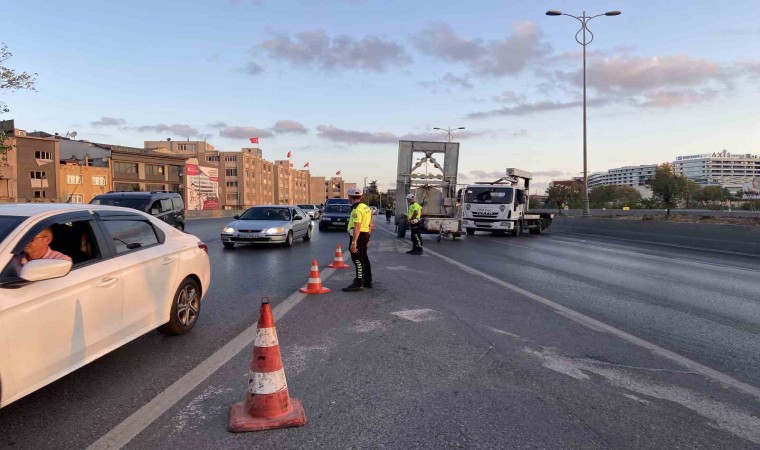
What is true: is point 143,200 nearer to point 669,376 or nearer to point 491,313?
point 491,313

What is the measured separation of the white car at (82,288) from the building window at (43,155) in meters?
68.8

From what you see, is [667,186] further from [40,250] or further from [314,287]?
[40,250]

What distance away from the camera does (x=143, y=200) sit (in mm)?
17234

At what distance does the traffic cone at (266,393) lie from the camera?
11.5ft

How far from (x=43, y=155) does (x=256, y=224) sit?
197 ft

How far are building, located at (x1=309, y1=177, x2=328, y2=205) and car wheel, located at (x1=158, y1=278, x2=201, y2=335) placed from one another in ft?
591

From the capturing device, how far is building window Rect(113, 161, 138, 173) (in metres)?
75.4

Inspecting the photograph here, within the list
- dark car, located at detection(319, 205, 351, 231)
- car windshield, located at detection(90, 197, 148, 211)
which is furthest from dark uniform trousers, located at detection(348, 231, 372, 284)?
dark car, located at detection(319, 205, 351, 231)

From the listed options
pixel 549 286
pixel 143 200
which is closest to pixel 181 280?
pixel 549 286

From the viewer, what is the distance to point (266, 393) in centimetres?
355

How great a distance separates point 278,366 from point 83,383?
1.88 meters

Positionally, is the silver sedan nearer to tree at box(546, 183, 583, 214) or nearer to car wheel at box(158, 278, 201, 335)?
car wheel at box(158, 278, 201, 335)

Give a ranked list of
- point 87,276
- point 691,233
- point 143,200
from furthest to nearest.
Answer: point 691,233
point 143,200
point 87,276

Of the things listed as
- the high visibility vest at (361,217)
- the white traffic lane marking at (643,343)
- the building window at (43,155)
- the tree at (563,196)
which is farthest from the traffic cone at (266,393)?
the building window at (43,155)
